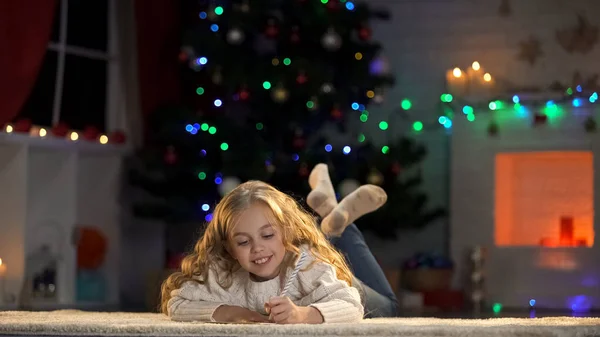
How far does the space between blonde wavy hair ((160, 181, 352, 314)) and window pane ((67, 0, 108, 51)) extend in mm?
4214

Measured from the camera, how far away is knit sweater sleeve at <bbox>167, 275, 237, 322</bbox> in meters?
2.79

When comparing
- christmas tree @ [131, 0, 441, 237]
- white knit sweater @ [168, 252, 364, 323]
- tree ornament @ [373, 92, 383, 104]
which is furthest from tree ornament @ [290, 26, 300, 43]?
white knit sweater @ [168, 252, 364, 323]

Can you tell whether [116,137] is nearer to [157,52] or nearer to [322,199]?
[157,52]

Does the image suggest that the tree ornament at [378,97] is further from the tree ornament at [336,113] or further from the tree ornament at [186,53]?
the tree ornament at [186,53]

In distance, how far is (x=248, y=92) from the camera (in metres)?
6.43

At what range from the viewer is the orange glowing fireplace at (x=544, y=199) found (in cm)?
693

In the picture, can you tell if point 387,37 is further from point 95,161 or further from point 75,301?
point 75,301

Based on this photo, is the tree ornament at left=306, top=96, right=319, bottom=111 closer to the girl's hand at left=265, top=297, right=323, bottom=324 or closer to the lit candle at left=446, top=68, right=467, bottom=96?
the lit candle at left=446, top=68, right=467, bottom=96

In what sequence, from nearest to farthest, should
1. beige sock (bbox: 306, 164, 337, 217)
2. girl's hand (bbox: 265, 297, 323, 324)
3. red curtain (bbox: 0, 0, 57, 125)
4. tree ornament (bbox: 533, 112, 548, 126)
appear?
girl's hand (bbox: 265, 297, 323, 324) → beige sock (bbox: 306, 164, 337, 217) → red curtain (bbox: 0, 0, 57, 125) → tree ornament (bbox: 533, 112, 548, 126)

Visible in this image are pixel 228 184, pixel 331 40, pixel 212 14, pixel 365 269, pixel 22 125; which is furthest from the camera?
pixel 212 14

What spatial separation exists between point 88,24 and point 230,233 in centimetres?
463

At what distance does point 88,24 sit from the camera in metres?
7.08

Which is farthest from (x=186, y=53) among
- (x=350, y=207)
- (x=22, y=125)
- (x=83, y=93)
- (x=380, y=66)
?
(x=350, y=207)

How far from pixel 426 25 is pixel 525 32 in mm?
621
